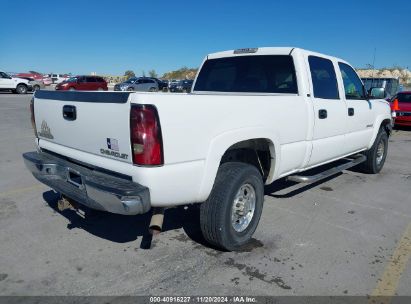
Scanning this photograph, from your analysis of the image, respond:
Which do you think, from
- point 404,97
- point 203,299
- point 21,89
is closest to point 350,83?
point 203,299

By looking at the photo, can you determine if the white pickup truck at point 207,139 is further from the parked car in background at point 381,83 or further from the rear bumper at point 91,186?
the parked car in background at point 381,83

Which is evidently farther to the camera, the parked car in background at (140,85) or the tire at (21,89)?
the parked car in background at (140,85)

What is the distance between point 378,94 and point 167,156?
4718 mm

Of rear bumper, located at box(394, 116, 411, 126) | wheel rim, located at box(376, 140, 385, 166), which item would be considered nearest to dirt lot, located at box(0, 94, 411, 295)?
wheel rim, located at box(376, 140, 385, 166)

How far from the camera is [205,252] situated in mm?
3564

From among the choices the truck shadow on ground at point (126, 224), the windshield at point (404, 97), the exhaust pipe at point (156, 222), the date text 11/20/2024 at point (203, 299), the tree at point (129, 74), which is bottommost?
the date text 11/20/2024 at point (203, 299)

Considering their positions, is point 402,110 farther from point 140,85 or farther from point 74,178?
point 140,85

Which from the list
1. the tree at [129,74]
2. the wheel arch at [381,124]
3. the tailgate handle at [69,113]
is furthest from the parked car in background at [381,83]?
the tree at [129,74]

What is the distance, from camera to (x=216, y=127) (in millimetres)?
3051

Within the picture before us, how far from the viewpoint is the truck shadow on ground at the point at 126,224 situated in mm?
3885

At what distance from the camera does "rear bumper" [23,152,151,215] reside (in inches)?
105

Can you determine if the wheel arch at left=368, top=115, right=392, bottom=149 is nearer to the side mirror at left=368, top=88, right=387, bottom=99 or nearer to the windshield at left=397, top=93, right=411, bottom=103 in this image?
the side mirror at left=368, top=88, right=387, bottom=99

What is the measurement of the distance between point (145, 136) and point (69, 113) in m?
1.08

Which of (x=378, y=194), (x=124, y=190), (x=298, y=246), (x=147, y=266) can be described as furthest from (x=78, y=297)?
(x=378, y=194)
